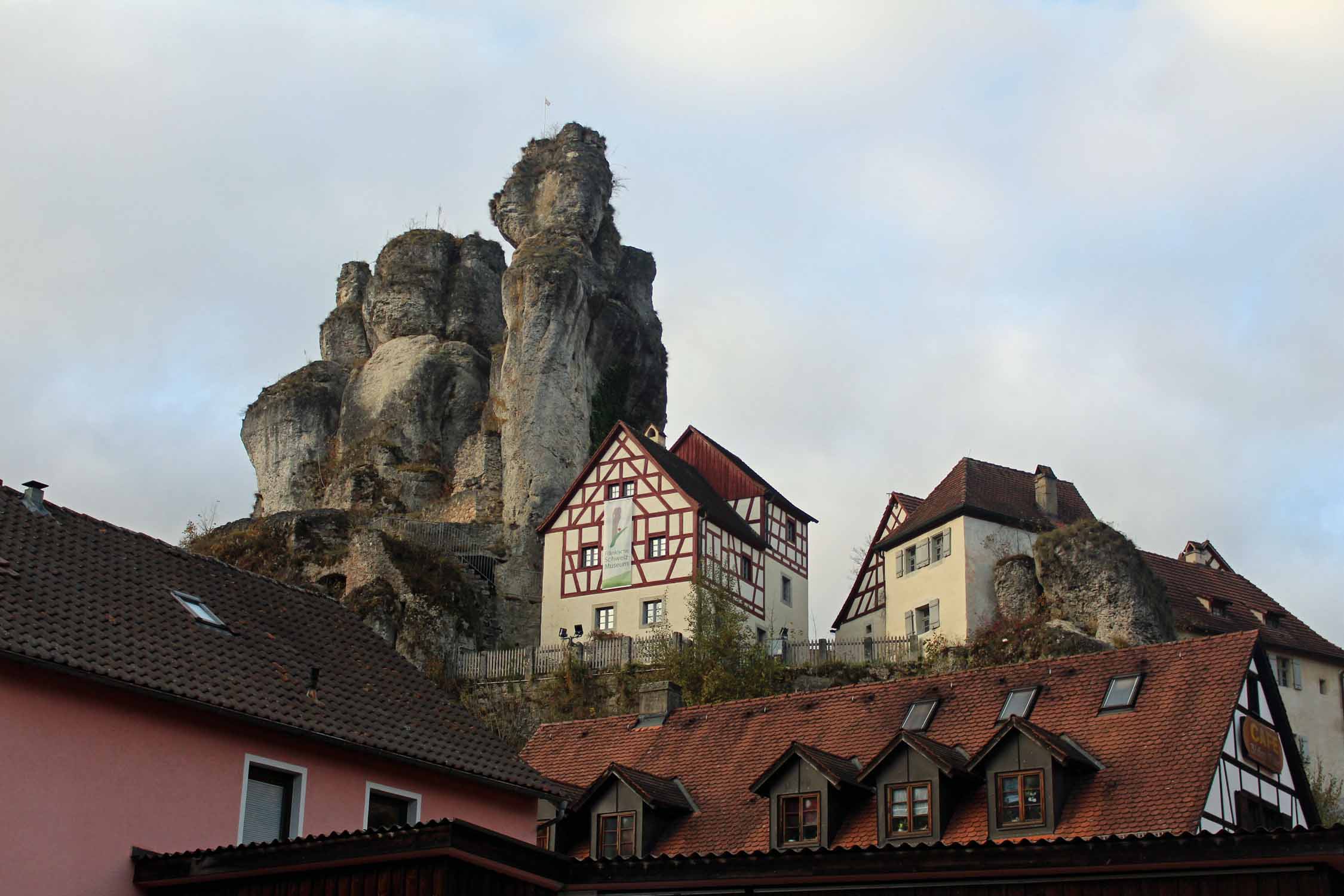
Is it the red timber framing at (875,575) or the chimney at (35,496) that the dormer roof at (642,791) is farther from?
the red timber framing at (875,575)

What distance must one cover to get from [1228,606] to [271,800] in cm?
3579

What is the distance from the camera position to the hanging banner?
52250mm

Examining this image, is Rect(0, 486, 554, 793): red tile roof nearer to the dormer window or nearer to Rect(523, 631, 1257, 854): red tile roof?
Rect(523, 631, 1257, 854): red tile roof

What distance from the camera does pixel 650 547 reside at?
52281 millimetres

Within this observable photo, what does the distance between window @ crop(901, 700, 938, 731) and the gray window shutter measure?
925 cm

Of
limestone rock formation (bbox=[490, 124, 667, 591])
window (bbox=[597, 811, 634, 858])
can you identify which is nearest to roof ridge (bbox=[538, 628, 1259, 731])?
window (bbox=[597, 811, 634, 858])

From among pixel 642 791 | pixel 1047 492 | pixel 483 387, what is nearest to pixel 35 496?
pixel 642 791

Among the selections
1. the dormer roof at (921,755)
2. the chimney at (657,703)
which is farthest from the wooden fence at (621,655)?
the dormer roof at (921,755)

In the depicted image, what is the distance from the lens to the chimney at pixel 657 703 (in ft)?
93.1

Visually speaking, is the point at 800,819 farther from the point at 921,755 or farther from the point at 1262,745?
the point at 1262,745

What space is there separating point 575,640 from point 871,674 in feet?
29.9

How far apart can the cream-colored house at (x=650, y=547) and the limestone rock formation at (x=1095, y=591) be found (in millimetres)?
9403

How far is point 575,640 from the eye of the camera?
1946 inches

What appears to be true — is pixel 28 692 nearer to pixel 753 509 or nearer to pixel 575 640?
pixel 575 640
